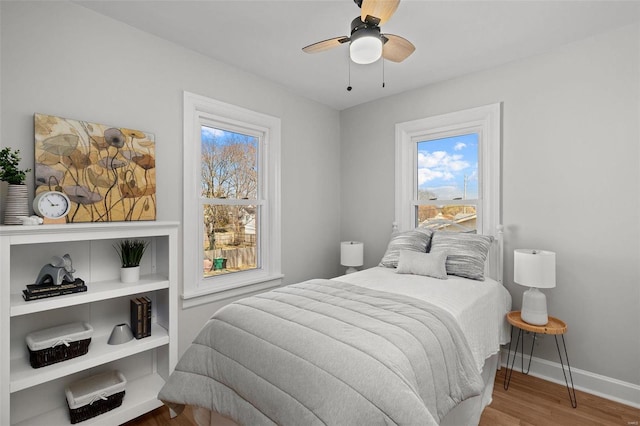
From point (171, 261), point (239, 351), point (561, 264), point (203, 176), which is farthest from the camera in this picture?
point (203, 176)

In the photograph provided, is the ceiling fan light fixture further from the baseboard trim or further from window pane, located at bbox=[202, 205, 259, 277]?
the baseboard trim

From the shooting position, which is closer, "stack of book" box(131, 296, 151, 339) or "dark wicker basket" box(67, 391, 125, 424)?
"dark wicker basket" box(67, 391, 125, 424)

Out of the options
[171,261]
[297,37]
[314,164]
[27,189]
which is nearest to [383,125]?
[314,164]

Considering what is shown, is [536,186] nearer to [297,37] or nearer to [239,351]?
[297,37]

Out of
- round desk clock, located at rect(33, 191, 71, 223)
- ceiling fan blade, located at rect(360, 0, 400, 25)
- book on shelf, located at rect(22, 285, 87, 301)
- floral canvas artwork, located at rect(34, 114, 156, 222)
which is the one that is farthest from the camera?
floral canvas artwork, located at rect(34, 114, 156, 222)

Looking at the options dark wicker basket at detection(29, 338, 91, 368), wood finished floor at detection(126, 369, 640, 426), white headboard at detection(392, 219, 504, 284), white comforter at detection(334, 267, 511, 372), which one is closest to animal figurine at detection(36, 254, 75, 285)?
dark wicker basket at detection(29, 338, 91, 368)

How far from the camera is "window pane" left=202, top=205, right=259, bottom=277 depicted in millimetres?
2898

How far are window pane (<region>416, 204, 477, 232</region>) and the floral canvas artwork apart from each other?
266cm

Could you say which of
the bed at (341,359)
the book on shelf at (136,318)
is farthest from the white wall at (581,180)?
the book on shelf at (136,318)

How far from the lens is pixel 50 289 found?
5.74 feet

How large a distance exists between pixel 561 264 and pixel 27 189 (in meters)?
3.81

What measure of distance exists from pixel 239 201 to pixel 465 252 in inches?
83.5

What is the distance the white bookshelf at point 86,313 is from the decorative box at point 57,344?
1.8 inches

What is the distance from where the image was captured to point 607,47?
7.84 feet
